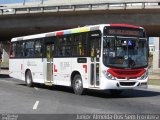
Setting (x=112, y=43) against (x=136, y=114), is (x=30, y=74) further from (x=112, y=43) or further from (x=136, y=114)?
(x=136, y=114)

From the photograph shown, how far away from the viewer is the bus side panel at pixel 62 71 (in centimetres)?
2142

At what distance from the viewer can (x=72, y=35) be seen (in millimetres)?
20984

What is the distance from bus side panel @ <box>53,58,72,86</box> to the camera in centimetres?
2142

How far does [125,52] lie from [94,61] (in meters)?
1.36

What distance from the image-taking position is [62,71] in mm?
22047

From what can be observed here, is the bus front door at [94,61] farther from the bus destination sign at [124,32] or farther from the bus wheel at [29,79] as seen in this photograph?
the bus wheel at [29,79]

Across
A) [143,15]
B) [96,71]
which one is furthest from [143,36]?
[143,15]

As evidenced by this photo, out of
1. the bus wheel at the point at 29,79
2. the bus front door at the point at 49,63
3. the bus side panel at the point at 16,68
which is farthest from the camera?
the bus side panel at the point at 16,68

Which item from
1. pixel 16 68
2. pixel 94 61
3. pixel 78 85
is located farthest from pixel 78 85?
pixel 16 68

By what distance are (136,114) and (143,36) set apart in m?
6.94

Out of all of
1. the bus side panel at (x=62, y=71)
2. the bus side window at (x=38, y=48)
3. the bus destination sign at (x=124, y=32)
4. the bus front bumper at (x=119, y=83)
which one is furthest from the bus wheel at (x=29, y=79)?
the bus destination sign at (x=124, y=32)

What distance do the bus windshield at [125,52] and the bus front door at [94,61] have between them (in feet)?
1.39

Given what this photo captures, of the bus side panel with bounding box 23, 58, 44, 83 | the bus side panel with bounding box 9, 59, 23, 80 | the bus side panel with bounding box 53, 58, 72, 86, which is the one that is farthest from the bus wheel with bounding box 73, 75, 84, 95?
the bus side panel with bounding box 9, 59, 23, 80

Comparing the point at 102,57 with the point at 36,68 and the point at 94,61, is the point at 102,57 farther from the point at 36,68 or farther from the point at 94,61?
the point at 36,68
